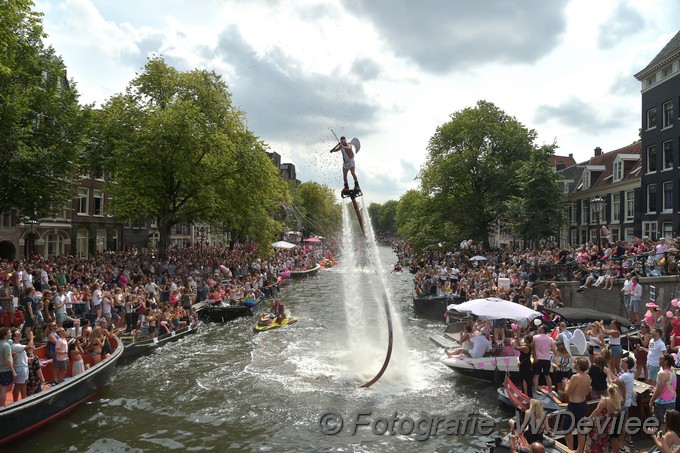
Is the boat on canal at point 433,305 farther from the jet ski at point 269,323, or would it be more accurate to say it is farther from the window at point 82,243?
the window at point 82,243

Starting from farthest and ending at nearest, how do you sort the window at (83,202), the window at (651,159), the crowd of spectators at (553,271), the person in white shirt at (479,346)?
1. the window at (83,202)
2. the window at (651,159)
3. the crowd of spectators at (553,271)
4. the person in white shirt at (479,346)

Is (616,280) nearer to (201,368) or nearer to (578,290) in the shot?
(578,290)

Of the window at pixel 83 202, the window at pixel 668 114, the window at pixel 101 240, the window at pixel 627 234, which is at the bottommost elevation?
the window at pixel 101 240

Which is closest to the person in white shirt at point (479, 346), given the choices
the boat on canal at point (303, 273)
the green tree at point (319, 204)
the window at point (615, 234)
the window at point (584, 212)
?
the window at point (615, 234)

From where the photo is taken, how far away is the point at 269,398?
14.7 m

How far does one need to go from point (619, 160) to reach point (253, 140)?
3027 centimetres

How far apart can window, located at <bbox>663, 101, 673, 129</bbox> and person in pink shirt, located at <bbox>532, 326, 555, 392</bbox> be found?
27.3 meters

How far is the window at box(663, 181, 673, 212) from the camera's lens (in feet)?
107

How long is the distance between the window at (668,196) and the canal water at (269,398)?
2158 cm

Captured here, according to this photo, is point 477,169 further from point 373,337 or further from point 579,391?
point 579,391

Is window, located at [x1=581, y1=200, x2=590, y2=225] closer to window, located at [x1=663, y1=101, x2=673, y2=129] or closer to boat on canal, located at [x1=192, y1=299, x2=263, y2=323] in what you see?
window, located at [x1=663, y1=101, x2=673, y2=129]

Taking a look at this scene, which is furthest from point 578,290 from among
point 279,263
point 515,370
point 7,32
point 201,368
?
point 279,263

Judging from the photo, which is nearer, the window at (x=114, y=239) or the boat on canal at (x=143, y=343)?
the boat on canal at (x=143, y=343)

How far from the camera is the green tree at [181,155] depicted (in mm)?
30641
